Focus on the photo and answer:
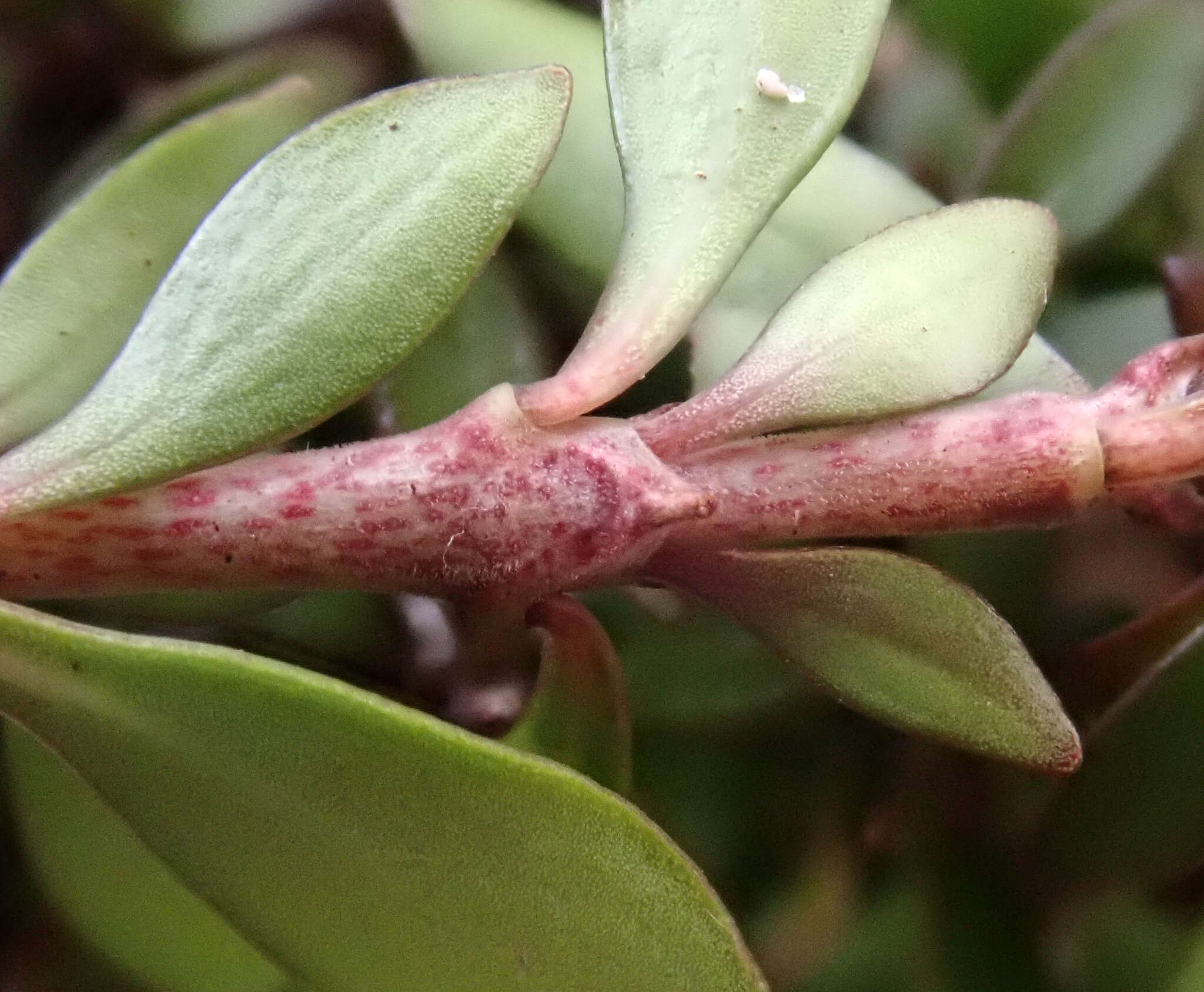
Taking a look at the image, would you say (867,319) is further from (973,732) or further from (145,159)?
(145,159)

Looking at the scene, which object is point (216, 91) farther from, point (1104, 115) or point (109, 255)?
point (1104, 115)

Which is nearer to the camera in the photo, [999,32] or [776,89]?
[776,89]

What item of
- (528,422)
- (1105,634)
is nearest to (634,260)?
(528,422)

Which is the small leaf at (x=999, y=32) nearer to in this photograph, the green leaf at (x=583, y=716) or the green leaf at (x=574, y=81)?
the green leaf at (x=574, y=81)

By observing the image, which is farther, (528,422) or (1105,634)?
(1105,634)

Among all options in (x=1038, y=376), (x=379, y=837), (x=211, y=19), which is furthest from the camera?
(x=211, y=19)

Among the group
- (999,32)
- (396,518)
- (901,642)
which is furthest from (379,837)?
(999,32)
